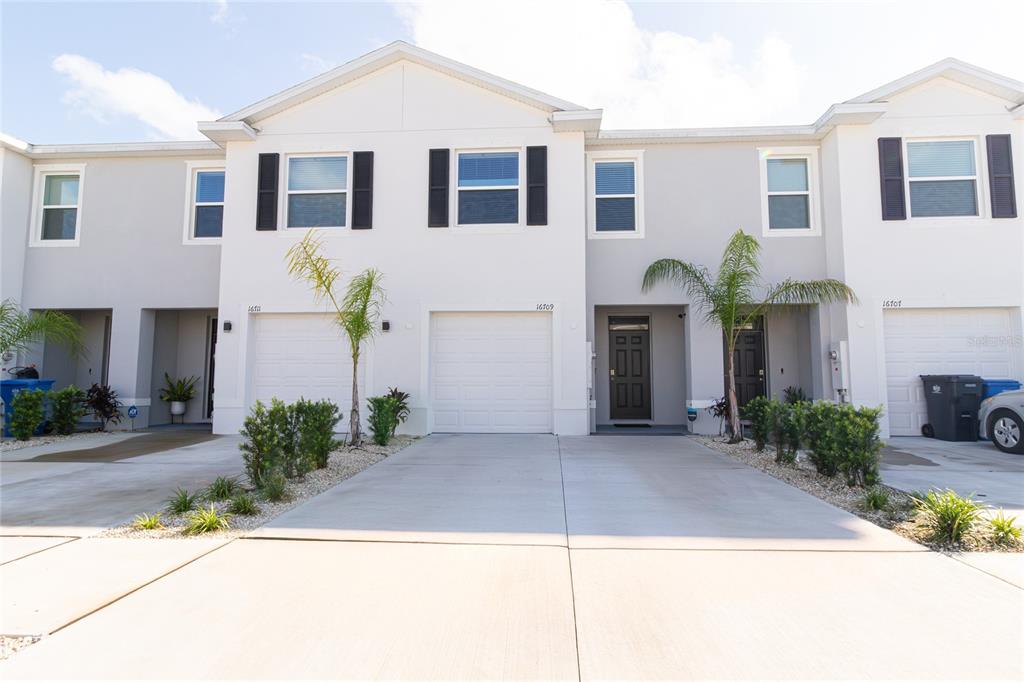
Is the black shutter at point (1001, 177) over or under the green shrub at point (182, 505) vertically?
over

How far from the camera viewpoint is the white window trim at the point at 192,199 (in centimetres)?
1183

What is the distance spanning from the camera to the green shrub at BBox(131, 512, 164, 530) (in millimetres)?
4539

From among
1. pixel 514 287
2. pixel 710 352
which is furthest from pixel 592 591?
pixel 710 352

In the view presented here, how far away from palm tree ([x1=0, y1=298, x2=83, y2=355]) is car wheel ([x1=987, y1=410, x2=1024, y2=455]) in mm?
16527

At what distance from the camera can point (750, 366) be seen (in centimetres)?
1192

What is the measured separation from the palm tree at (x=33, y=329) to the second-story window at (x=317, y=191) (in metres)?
4.86

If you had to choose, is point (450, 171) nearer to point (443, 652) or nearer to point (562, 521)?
point (562, 521)

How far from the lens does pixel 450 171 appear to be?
1077cm

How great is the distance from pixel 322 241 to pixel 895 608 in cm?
1041

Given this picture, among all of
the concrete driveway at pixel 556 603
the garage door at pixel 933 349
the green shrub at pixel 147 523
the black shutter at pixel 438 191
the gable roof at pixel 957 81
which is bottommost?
the concrete driveway at pixel 556 603

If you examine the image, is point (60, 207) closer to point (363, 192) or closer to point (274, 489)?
point (363, 192)

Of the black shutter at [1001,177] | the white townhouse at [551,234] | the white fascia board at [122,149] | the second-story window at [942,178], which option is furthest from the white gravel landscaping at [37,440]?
the black shutter at [1001,177]

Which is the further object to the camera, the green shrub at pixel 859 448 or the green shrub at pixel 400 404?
the green shrub at pixel 400 404

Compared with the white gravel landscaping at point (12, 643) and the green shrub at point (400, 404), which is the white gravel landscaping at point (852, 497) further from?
the white gravel landscaping at point (12, 643)
